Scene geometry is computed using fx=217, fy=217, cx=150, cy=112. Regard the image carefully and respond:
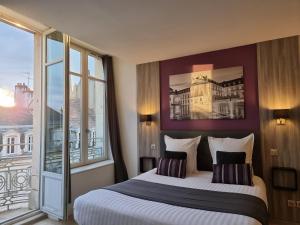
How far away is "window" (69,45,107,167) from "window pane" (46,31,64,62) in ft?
1.74

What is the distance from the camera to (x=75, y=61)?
4074mm

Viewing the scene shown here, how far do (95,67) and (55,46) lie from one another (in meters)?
1.16

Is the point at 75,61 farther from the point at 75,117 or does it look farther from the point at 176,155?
the point at 176,155

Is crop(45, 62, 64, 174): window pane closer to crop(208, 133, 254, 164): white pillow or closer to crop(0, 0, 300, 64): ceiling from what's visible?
crop(0, 0, 300, 64): ceiling

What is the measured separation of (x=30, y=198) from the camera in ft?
11.5

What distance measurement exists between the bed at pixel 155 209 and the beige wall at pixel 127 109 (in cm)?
142

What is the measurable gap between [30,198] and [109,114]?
6.50ft

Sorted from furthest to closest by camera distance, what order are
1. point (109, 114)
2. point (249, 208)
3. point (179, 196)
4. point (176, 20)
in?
point (109, 114), point (176, 20), point (179, 196), point (249, 208)

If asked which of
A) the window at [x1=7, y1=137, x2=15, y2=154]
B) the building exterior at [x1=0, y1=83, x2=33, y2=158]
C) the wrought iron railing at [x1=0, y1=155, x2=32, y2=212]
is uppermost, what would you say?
the building exterior at [x1=0, y1=83, x2=33, y2=158]

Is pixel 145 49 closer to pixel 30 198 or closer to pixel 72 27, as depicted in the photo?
pixel 72 27

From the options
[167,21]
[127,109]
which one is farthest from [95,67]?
[167,21]

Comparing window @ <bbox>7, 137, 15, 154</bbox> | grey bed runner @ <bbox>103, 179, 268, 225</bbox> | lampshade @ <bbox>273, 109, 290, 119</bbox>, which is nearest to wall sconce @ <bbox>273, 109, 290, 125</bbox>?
lampshade @ <bbox>273, 109, 290, 119</bbox>

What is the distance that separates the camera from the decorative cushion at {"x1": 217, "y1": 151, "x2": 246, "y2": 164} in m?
2.90

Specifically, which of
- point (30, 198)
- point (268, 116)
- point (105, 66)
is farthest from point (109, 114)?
point (268, 116)
